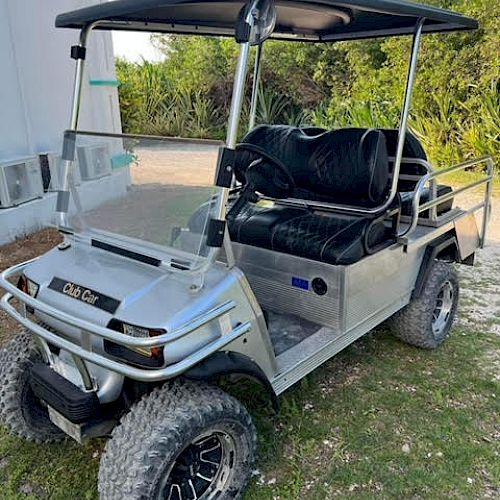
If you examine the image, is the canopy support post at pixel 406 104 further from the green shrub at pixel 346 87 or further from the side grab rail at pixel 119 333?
the green shrub at pixel 346 87

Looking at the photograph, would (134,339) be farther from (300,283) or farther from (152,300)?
(300,283)

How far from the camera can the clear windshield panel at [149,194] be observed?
1908 millimetres

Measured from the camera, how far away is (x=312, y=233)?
262 cm

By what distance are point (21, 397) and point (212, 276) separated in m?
0.93

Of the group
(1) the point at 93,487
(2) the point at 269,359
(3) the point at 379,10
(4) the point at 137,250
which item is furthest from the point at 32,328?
(3) the point at 379,10

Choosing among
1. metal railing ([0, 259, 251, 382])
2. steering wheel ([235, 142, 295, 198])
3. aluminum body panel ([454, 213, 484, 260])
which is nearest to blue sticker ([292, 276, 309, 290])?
steering wheel ([235, 142, 295, 198])

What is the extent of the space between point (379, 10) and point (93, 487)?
2.13m

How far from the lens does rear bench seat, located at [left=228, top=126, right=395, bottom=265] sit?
8.27 ft

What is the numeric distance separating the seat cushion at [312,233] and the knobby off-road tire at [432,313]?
500 millimetres

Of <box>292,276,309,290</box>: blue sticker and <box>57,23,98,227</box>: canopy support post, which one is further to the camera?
<box>292,276,309,290</box>: blue sticker

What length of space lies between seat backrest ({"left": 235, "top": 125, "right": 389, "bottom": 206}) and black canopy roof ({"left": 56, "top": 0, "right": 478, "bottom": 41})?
56cm

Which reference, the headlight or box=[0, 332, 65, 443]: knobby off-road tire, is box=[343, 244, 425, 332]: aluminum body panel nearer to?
the headlight

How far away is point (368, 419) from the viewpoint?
2.49 m

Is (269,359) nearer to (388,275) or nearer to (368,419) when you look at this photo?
(368,419)
